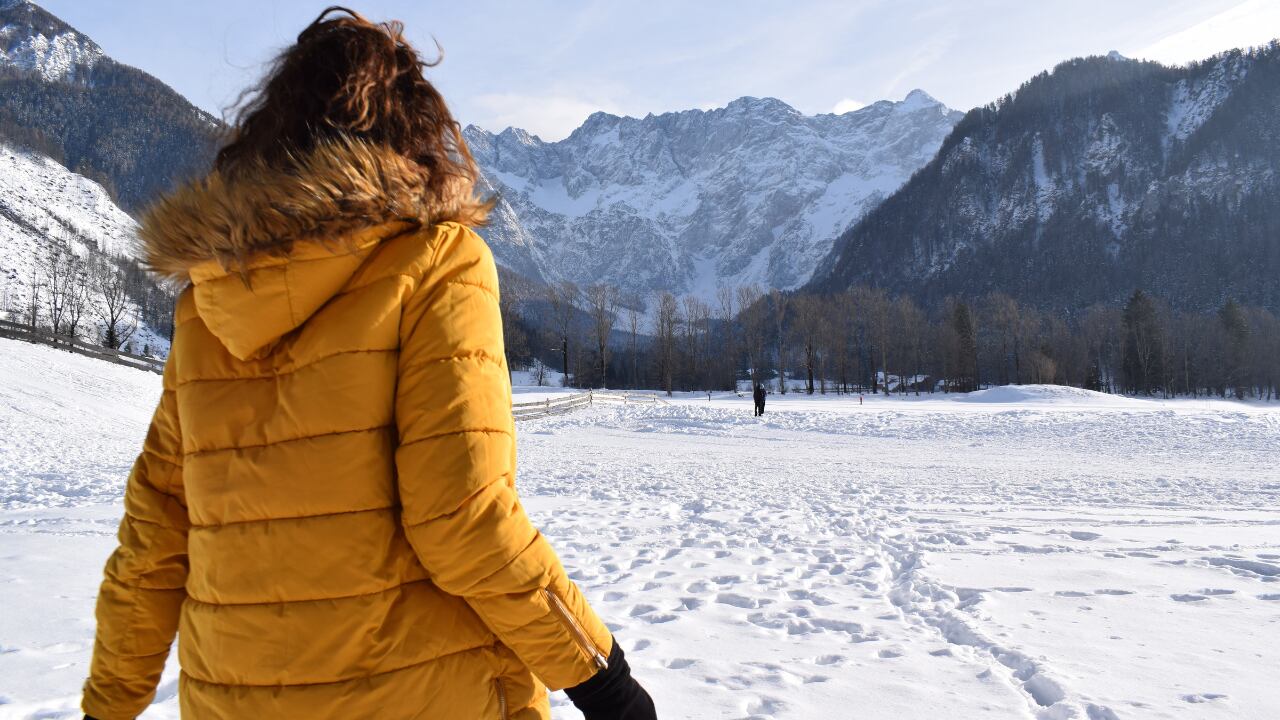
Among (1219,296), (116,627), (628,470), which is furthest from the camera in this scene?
(1219,296)

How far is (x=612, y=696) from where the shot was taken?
4.75 feet

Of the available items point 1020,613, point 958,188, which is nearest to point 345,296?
point 1020,613

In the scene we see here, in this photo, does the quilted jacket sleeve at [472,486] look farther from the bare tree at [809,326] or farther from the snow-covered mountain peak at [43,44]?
the snow-covered mountain peak at [43,44]

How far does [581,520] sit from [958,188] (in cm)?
17472

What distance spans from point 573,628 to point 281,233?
0.99 metres

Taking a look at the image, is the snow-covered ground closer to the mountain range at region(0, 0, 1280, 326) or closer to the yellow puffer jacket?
the yellow puffer jacket

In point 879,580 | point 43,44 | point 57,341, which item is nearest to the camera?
point 879,580

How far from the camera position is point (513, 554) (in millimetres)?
1329

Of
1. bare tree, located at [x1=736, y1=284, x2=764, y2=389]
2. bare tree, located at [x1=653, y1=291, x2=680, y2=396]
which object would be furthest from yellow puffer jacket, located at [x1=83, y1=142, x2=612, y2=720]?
bare tree, located at [x1=736, y1=284, x2=764, y2=389]

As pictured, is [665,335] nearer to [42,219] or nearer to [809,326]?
[809,326]

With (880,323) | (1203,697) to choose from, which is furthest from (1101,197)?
(1203,697)

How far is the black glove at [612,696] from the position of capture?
4.72ft

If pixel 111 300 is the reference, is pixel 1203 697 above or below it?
below

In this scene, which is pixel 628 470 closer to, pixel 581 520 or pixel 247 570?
pixel 581 520
